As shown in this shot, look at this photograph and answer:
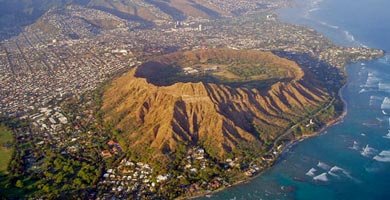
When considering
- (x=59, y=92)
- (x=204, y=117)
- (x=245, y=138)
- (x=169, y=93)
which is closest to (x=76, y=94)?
(x=59, y=92)

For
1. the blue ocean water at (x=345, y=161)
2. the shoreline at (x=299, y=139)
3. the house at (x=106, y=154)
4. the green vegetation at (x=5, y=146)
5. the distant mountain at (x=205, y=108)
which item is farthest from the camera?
the distant mountain at (x=205, y=108)

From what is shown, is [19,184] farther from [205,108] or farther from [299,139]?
[299,139]

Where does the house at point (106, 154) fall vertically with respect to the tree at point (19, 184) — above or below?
above

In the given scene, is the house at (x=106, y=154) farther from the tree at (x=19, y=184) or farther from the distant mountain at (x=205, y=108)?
the tree at (x=19, y=184)

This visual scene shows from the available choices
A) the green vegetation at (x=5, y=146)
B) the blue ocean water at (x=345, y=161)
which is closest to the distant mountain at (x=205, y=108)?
the blue ocean water at (x=345, y=161)

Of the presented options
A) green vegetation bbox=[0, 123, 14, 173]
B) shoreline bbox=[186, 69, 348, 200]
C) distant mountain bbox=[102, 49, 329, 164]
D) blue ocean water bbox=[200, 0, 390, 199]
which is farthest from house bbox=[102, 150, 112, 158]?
blue ocean water bbox=[200, 0, 390, 199]

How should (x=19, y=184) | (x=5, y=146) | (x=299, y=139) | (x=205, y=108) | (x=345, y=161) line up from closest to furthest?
1. (x=19, y=184)
2. (x=345, y=161)
3. (x=5, y=146)
4. (x=205, y=108)
5. (x=299, y=139)

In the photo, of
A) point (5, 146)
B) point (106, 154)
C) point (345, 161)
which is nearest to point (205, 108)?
point (106, 154)

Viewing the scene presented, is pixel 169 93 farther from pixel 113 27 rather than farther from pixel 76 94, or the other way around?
pixel 113 27
